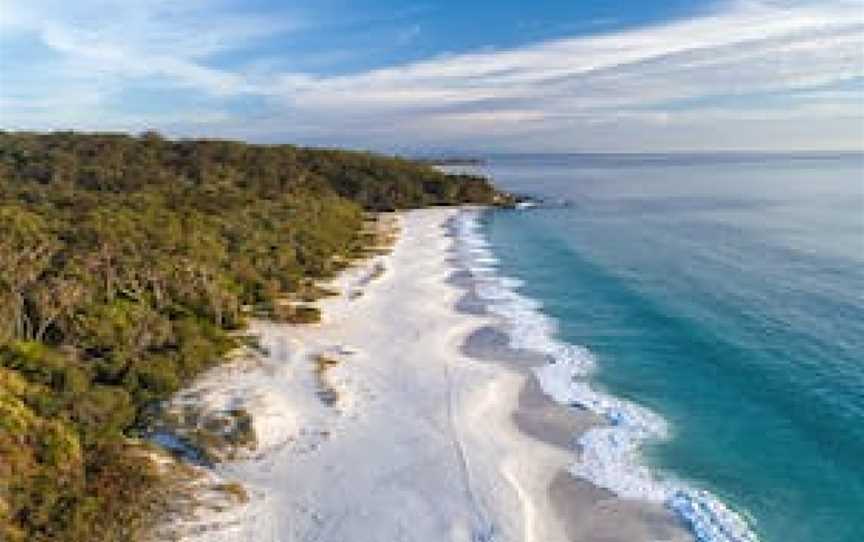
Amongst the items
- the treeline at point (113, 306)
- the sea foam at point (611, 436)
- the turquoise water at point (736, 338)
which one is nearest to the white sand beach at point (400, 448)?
the sea foam at point (611, 436)

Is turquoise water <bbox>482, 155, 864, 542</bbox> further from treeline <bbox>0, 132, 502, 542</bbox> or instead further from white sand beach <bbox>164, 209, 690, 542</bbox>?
treeline <bbox>0, 132, 502, 542</bbox>

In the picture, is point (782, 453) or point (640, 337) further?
point (640, 337)

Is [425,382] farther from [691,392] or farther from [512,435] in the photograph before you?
[691,392]

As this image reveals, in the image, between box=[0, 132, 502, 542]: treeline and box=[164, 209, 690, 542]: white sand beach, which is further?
box=[164, 209, 690, 542]: white sand beach

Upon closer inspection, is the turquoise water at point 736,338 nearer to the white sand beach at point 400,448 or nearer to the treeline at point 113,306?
the white sand beach at point 400,448


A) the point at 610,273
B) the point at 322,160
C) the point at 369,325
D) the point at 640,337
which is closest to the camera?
the point at 640,337

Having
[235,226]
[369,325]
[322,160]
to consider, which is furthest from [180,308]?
[322,160]

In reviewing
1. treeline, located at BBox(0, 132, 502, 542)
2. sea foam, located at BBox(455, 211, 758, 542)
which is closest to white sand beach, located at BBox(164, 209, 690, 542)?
sea foam, located at BBox(455, 211, 758, 542)
